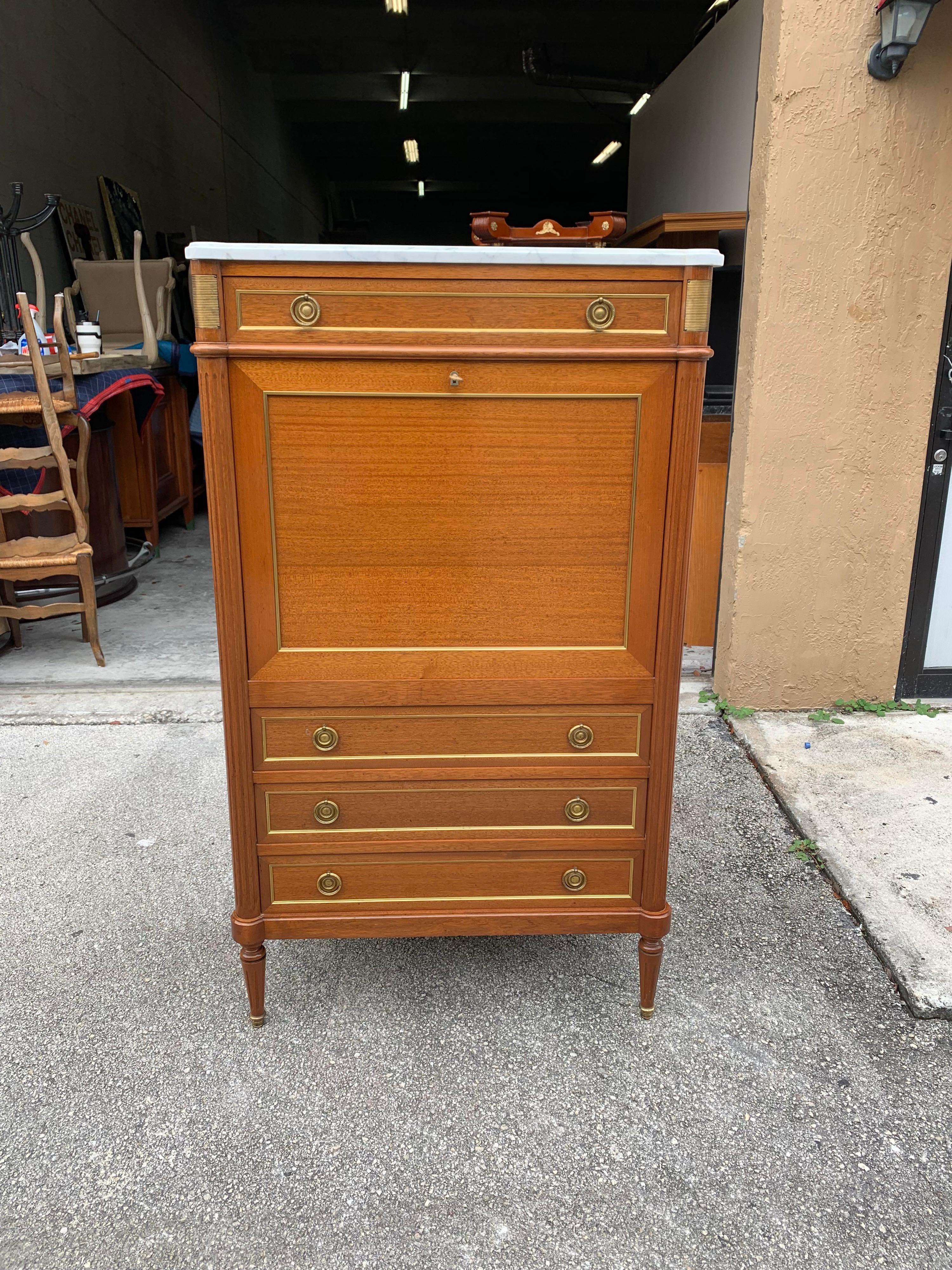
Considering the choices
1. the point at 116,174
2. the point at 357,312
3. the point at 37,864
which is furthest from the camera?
the point at 116,174

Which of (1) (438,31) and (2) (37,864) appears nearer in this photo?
(2) (37,864)

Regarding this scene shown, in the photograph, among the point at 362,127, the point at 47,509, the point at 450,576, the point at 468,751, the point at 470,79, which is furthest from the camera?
the point at 362,127

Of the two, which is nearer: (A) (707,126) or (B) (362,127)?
(A) (707,126)

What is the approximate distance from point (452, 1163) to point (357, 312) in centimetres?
158

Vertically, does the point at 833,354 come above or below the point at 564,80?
below

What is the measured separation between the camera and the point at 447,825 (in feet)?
6.26

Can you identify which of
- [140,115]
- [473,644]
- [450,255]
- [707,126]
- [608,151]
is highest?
[608,151]

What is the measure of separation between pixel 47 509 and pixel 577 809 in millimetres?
3118

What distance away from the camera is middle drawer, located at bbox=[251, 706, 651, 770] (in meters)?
1.82

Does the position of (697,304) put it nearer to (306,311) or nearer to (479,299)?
(479,299)

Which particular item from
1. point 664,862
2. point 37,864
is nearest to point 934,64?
point 664,862

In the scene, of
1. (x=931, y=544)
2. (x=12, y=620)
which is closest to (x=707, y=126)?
(x=931, y=544)

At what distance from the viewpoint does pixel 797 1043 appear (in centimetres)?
198

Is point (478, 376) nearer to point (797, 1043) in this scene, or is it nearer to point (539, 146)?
point (797, 1043)
